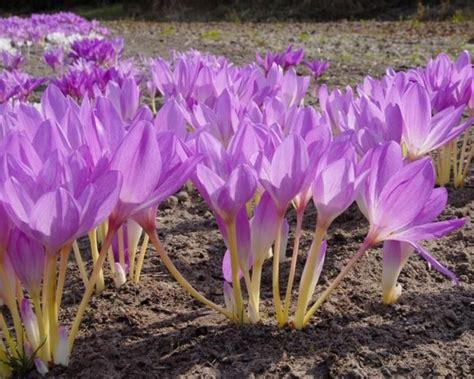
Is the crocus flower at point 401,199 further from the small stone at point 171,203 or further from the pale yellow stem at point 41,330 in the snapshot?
the small stone at point 171,203

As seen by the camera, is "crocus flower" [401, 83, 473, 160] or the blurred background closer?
"crocus flower" [401, 83, 473, 160]

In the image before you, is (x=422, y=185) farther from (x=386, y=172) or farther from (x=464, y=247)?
(x=464, y=247)

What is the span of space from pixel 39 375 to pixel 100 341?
0.21 m

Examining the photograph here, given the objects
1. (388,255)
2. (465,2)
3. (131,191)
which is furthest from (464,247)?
(465,2)

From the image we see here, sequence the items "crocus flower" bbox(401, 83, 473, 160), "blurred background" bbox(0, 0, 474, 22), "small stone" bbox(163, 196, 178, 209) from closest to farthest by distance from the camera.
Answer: "crocus flower" bbox(401, 83, 473, 160) < "small stone" bbox(163, 196, 178, 209) < "blurred background" bbox(0, 0, 474, 22)

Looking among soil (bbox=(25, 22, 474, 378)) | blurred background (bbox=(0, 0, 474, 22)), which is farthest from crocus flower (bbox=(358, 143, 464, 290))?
blurred background (bbox=(0, 0, 474, 22))

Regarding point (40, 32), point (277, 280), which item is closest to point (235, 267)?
point (277, 280)

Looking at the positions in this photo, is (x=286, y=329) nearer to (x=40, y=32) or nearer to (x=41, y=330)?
(x=41, y=330)

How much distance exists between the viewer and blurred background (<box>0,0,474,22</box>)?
1739 centimetres

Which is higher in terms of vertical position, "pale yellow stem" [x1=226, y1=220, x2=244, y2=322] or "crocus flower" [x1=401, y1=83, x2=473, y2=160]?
"crocus flower" [x1=401, y1=83, x2=473, y2=160]

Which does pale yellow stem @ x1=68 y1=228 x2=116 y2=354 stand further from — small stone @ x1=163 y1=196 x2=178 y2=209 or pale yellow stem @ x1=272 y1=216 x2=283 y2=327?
small stone @ x1=163 y1=196 x2=178 y2=209

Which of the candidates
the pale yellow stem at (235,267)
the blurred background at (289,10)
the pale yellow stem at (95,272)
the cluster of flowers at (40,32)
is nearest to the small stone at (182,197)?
the pale yellow stem at (235,267)

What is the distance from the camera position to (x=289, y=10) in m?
21.0

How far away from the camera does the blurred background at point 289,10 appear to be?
57.1ft
